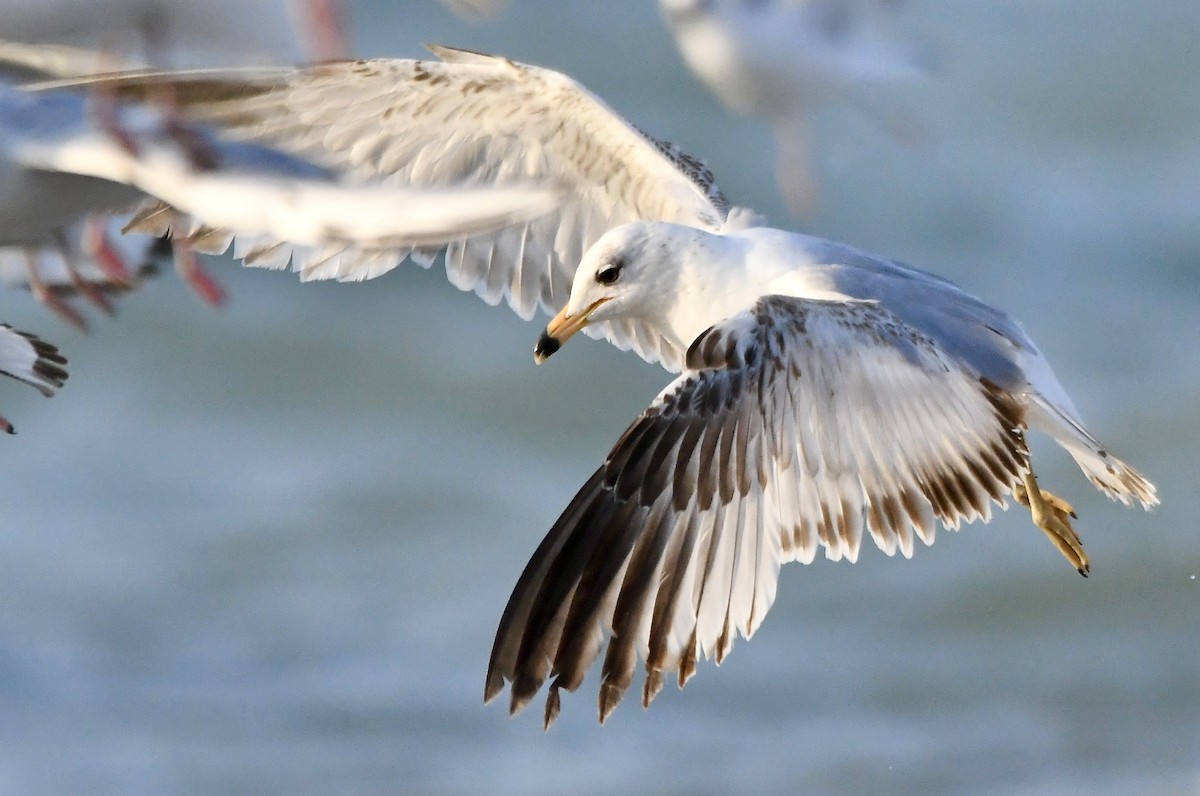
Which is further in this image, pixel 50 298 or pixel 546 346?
pixel 546 346

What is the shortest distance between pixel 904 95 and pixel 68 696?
2.65 metres

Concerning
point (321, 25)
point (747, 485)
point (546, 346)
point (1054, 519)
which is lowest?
point (747, 485)

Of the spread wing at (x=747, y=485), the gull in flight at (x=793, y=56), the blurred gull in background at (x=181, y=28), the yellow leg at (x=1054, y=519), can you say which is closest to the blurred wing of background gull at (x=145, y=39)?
the blurred gull in background at (x=181, y=28)

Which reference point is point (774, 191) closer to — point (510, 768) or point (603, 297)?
point (510, 768)

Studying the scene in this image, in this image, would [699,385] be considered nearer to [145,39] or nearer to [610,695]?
[610,695]

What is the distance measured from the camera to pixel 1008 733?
3.96m

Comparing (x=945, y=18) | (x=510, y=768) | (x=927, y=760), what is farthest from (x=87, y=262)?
(x=945, y=18)

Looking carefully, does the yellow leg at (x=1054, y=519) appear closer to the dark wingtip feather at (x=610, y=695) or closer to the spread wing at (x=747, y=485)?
the spread wing at (x=747, y=485)

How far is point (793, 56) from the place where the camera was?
6.11ft

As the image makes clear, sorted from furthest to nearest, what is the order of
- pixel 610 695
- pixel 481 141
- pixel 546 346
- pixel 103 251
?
pixel 481 141 → pixel 546 346 → pixel 610 695 → pixel 103 251

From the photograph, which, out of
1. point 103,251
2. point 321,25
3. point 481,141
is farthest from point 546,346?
point 321,25

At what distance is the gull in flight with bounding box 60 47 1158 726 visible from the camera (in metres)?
2.35

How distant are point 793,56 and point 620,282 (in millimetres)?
1043

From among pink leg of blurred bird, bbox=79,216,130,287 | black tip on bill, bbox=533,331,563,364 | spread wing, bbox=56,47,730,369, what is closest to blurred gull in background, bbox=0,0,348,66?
pink leg of blurred bird, bbox=79,216,130,287
